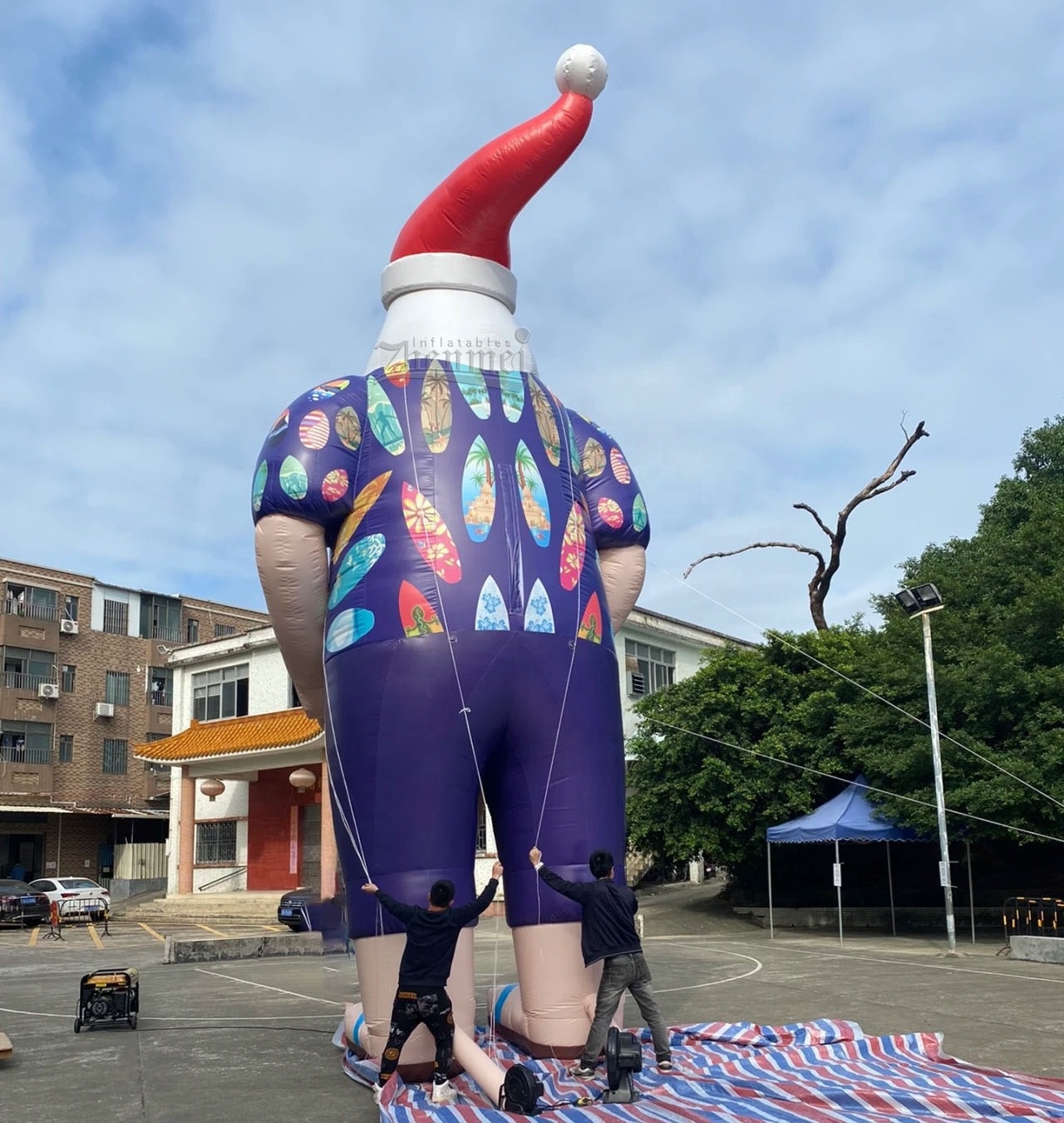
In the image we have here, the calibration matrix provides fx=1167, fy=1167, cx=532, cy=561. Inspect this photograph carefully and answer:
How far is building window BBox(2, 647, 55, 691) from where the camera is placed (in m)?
35.7

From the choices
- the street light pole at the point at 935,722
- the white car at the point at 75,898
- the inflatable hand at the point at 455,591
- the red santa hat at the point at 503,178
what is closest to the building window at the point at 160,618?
the white car at the point at 75,898

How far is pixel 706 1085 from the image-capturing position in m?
5.17

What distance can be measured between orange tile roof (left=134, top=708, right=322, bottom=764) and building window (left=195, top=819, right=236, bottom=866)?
2552mm

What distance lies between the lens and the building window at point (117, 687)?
38125 millimetres

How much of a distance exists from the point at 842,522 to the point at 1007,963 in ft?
54.9

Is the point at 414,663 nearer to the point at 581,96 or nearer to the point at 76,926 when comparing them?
the point at 581,96

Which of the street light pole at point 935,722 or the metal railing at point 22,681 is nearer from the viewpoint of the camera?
the street light pole at point 935,722

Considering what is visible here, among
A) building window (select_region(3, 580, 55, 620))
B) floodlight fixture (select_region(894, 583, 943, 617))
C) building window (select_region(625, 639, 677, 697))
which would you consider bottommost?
floodlight fixture (select_region(894, 583, 943, 617))

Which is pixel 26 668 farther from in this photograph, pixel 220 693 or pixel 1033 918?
pixel 1033 918

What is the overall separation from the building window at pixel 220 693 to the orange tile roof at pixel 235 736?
45 centimetres

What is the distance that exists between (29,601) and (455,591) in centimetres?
3463

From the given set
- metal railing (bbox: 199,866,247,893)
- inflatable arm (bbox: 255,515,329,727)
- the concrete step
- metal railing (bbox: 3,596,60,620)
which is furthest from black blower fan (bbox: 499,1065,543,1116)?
metal railing (bbox: 3,596,60,620)

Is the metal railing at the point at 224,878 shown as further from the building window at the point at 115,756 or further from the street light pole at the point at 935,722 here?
the street light pole at the point at 935,722

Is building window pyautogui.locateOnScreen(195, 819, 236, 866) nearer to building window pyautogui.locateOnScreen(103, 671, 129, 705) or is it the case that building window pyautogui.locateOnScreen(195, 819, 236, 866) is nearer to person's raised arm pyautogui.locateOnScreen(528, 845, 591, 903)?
building window pyautogui.locateOnScreen(103, 671, 129, 705)
